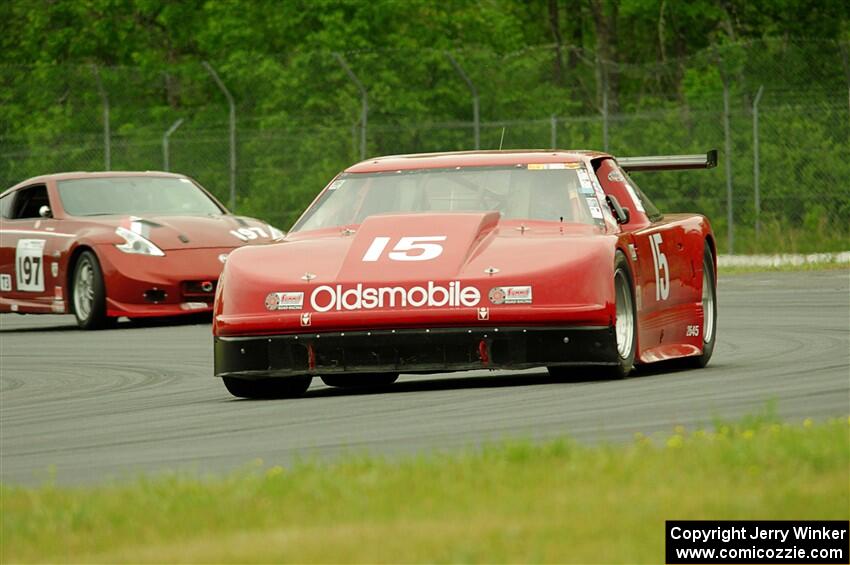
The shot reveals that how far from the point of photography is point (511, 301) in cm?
1026

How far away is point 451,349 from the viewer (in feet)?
33.7

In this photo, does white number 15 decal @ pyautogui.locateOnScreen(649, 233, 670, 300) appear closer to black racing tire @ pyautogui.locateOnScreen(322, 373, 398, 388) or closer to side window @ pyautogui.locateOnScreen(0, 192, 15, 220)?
black racing tire @ pyautogui.locateOnScreen(322, 373, 398, 388)

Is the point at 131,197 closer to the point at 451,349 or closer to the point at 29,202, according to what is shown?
the point at 29,202

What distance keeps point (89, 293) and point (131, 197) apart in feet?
4.70

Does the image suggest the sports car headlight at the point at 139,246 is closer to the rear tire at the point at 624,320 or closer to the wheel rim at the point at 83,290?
the wheel rim at the point at 83,290

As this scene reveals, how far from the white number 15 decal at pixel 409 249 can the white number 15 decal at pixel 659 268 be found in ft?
5.20

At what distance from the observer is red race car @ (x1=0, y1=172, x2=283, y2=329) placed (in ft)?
60.4

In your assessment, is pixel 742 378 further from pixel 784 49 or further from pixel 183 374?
pixel 784 49

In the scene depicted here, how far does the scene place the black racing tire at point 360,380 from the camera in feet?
38.3

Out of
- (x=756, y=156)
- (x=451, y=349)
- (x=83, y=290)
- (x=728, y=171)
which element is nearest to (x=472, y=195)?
(x=451, y=349)

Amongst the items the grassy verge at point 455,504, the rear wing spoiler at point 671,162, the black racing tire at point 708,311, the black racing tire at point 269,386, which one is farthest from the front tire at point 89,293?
the grassy verge at point 455,504

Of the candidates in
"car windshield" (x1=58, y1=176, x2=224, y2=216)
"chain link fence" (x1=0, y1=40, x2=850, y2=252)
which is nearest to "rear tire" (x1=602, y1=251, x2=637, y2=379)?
"car windshield" (x1=58, y1=176, x2=224, y2=216)

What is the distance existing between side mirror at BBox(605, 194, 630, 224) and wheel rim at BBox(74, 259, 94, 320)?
8080mm

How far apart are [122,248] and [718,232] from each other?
12.6 meters
